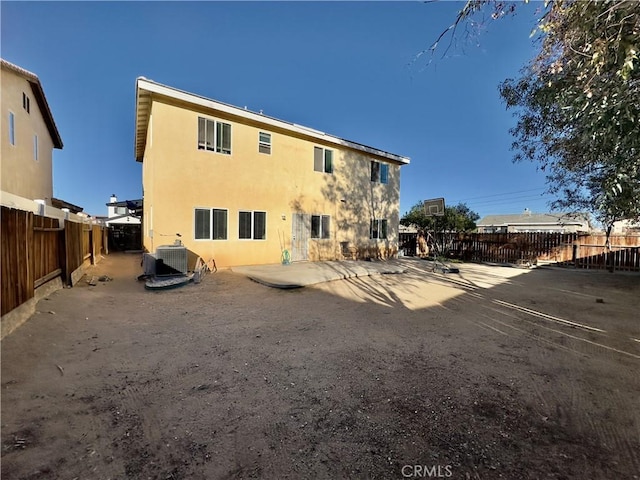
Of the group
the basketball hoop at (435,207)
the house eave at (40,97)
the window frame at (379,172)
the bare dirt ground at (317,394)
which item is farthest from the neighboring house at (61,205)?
the basketball hoop at (435,207)

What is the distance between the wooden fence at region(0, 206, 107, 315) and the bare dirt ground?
525mm

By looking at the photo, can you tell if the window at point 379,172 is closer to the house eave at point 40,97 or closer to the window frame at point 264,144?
the window frame at point 264,144

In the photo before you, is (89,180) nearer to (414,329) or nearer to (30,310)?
(30,310)

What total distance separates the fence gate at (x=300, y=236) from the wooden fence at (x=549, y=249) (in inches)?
382

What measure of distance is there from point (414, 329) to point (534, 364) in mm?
1631

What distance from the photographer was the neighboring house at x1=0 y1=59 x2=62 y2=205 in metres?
11.0

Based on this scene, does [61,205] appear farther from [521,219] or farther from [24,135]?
[521,219]

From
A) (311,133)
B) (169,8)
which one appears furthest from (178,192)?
(311,133)

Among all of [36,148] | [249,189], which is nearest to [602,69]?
[249,189]

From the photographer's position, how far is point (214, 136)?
10.3 metres

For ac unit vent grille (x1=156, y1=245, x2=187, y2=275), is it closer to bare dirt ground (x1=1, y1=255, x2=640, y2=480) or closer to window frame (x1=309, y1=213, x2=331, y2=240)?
bare dirt ground (x1=1, y1=255, x2=640, y2=480)

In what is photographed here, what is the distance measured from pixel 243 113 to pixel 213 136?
1.46 meters

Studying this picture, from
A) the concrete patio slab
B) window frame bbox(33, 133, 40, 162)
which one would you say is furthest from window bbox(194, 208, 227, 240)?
window frame bbox(33, 133, 40, 162)

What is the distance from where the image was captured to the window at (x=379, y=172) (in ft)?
51.2
